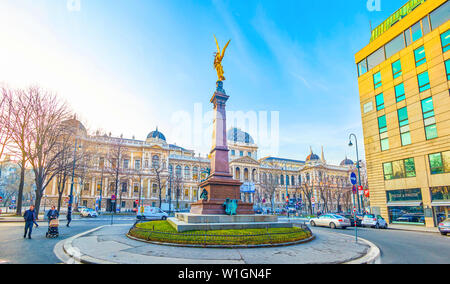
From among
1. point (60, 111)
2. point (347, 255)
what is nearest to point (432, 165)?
point (347, 255)

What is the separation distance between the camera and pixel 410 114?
1110 inches

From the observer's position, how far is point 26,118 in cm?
2819

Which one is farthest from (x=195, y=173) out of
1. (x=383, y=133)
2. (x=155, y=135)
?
(x=383, y=133)

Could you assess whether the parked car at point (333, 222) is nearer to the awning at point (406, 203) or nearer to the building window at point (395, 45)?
the awning at point (406, 203)

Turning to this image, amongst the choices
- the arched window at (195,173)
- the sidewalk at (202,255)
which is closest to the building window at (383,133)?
the sidewalk at (202,255)

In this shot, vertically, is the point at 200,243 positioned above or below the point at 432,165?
below

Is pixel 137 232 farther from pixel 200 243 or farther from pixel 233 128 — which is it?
pixel 233 128

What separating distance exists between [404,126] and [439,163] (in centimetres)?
541

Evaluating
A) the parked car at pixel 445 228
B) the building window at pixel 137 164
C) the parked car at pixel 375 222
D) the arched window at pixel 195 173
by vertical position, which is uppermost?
the building window at pixel 137 164

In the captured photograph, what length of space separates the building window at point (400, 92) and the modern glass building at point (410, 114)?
0.11m

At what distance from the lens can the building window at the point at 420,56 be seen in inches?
1092

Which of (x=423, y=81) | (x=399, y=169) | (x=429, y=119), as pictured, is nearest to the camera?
(x=429, y=119)

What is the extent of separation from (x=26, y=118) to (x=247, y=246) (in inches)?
1182

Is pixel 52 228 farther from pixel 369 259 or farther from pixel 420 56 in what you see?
pixel 420 56
